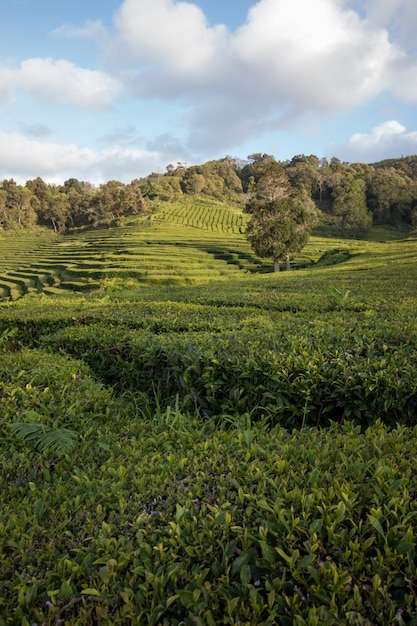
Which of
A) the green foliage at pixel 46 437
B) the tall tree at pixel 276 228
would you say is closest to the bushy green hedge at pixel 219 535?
the green foliage at pixel 46 437

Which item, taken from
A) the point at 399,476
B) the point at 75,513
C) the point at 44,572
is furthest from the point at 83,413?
the point at 399,476

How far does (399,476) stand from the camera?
201 centimetres

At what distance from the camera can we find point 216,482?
2104 millimetres

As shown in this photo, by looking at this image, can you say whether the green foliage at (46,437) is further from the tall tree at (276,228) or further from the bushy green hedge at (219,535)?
the tall tree at (276,228)

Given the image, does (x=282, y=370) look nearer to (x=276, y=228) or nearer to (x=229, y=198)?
(x=276, y=228)

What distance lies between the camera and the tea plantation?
1456 mm

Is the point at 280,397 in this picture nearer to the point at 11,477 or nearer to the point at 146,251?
the point at 11,477

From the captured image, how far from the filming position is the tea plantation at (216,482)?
146 centimetres

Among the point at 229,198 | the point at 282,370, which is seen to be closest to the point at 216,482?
the point at 282,370

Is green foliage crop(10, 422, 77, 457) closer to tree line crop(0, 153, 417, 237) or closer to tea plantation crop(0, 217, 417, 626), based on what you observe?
tea plantation crop(0, 217, 417, 626)

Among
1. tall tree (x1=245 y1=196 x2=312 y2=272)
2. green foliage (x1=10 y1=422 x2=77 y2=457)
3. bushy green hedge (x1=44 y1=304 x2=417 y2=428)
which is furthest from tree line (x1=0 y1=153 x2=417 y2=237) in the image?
green foliage (x1=10 y1=422 x2=77 y2=457)

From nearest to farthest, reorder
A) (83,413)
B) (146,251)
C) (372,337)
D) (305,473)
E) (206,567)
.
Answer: (206,567)
(305,473)
(83,413)
(372,337)
(146,251)

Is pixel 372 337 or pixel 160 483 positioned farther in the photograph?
pixel 372 337

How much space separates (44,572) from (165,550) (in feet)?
1.69
